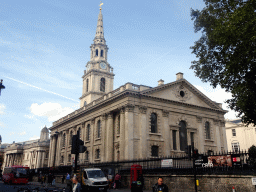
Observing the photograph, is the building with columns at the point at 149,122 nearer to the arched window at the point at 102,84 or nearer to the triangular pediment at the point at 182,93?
the triangular pediment at the point at 182,93

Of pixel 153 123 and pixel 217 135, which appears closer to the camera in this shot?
pixel 153 123

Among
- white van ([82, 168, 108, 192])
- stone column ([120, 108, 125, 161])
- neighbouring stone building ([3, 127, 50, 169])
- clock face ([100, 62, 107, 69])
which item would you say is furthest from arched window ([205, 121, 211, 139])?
neighbouring stone building ([3, 127, 50, 169])

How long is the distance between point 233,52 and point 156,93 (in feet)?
63.4

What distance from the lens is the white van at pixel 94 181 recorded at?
18.9 meters

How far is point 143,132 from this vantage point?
33375 millimetres

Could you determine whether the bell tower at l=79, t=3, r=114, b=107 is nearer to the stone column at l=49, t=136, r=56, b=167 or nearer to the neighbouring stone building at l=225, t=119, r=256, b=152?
the stone column at l=49, t=136, r=56, b=167

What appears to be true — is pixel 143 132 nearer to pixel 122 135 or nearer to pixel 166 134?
pixel 122 135

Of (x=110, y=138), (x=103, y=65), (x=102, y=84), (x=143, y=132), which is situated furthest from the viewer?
(x=103, y=65)

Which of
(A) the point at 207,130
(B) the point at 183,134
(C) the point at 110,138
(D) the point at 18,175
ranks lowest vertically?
(D) the point at 18,175

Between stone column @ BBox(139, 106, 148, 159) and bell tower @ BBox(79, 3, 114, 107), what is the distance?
74.0 ft

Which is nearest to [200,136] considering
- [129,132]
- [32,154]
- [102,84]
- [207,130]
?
[207,130]

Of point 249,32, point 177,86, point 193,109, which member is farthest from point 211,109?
point 249,32

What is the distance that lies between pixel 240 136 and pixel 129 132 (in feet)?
127

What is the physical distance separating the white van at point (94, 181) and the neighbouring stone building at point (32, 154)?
67.6 metres
